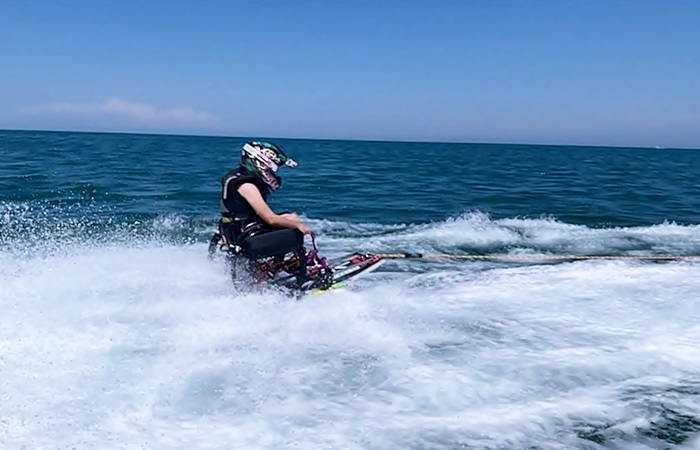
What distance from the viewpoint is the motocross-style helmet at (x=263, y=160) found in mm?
6918

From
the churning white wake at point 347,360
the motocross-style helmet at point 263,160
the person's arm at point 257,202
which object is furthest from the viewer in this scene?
the motocross-style helmet at point 263,160

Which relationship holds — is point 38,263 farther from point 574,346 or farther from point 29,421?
point 574,346

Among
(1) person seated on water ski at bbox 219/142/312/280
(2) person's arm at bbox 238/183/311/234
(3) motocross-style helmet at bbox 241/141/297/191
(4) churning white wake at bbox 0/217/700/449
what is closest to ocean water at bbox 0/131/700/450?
(4) churning white wake at bbox 0/217/700/449

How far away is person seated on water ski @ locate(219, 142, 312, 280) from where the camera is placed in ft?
22.3

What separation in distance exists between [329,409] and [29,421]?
7.20ft

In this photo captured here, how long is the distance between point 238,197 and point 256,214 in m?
0.29

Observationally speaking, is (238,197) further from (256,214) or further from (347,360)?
(347,360)

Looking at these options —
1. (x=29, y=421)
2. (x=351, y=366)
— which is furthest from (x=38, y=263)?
(x=351, y=366)

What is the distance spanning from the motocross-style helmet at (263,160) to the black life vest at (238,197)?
3.5 inches

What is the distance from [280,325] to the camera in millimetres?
6324

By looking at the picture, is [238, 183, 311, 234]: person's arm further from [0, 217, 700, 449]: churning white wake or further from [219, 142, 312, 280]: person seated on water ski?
[0, 217, 700, 449]: churning white wake

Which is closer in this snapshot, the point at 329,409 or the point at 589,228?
the point at 329,409

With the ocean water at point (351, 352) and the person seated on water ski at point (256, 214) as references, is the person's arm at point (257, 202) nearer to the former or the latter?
the person seated on water ski at point (256, 214)

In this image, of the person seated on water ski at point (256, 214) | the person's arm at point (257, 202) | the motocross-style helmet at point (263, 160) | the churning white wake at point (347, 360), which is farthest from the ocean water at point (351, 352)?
the motocross-style helmet at point (263, 160)
